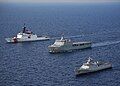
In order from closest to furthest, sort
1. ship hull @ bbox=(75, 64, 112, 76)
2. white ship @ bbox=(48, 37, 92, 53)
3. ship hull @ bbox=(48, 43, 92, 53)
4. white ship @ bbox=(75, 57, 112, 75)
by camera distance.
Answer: ship hull @ bbox=(75, 64, 112, 76), white ship @ bbox=(75, 57, 112, 75), ship hull @ bbox=(48, 43, 92, 53), white ship @ bbox=(48, 37, 92, 53)

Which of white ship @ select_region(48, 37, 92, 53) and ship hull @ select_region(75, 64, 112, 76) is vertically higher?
white ship @ select_region(48, 37, 92, 53)

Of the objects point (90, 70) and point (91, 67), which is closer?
point (90, 70)

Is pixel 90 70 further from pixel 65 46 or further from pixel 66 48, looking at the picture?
pixel 65 46

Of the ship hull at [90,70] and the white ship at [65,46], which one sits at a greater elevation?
the white ship at [65,46]

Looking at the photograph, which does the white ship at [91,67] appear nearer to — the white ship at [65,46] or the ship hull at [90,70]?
the ship hull at [90,70]

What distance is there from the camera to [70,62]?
14362cm

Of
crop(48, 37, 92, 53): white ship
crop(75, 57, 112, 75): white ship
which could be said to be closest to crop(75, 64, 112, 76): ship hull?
crop(75, 57, 112, 75): white ship

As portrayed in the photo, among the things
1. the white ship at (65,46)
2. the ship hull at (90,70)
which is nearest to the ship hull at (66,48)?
the white ship at (65,46)

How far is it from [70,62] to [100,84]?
101ft

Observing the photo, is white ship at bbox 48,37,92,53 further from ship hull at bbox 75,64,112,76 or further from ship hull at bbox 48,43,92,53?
ship hull at bbox 75,64,112,76

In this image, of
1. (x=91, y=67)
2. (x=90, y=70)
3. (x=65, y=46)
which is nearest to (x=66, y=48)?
(x=65, y=46)

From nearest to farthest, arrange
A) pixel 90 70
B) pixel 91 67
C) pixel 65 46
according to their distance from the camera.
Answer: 1. pixel 90 70
2. pixel 91 67
3. pixel 65 46

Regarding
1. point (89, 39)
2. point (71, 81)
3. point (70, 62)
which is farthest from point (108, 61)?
point (89, 39)

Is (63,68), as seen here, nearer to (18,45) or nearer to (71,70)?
(71,70)
